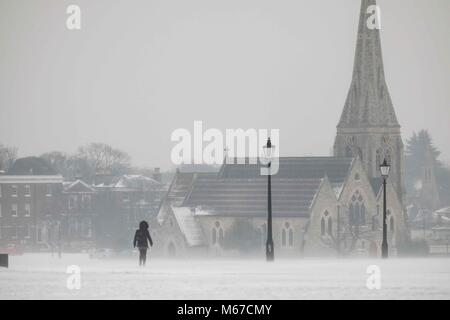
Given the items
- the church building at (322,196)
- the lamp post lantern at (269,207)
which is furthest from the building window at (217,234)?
the lamp post lantern at (269,207)

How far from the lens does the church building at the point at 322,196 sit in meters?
167

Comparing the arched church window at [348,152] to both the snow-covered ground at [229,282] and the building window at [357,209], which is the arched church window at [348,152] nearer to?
the building window at [357,209]

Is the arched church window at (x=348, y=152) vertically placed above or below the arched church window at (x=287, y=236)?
above

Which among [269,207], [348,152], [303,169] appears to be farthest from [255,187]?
[269,207]

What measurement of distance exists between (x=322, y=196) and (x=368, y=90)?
20.8m

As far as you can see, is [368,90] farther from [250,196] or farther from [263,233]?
[263,233]

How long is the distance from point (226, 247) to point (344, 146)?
20473mm

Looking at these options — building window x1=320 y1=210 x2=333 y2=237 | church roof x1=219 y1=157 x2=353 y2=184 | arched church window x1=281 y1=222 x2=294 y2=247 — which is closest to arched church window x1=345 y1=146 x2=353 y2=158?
church roof x1=219 y1=157 x2=353 y2=184

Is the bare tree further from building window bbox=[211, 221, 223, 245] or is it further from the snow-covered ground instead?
the snow-covered ground

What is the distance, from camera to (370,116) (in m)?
182

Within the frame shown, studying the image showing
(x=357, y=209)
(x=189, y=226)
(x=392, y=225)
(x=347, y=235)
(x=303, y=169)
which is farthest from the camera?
(x=303, y=169)

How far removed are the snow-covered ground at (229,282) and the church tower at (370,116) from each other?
401 ft

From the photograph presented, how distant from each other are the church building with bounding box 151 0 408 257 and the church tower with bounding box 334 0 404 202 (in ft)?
0.37
